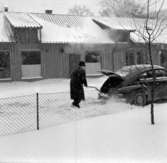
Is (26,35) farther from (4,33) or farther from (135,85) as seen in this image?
(135,85)

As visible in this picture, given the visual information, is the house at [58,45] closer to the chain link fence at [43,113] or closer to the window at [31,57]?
the window at [31,57]

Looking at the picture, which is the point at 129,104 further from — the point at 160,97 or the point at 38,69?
the point at 38,69

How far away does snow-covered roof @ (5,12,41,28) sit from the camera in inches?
808

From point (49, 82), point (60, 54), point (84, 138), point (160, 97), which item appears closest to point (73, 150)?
point (84, 138)

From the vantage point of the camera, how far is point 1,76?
20.4 meters

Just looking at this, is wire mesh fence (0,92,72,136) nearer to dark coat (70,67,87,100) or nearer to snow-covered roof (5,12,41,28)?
dark coat (70,67,87,100)

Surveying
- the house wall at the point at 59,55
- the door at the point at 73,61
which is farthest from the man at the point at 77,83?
the door at the point at 73,61

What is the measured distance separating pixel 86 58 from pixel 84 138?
1739cm

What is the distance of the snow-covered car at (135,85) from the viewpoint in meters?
10.7

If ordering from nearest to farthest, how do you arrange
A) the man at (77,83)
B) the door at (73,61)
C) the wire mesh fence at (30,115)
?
the wire mesh fence at (30,115), the man at (77,83), the door at (73,61)

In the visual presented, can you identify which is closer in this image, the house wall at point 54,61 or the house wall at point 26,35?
the house wall at point 26,35

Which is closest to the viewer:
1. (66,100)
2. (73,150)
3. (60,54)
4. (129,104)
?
(73,150)

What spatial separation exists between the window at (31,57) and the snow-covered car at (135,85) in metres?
10.7

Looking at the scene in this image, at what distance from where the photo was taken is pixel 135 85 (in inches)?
424
